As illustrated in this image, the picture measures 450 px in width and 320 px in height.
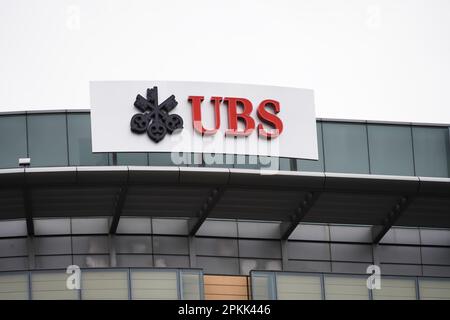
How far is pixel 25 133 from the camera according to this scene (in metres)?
59.3

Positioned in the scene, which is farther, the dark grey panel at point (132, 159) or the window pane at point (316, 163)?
the window pane at point (316, 163)

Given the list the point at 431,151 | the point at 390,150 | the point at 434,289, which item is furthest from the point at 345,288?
the point at 431,151

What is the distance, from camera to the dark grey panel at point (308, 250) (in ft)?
204

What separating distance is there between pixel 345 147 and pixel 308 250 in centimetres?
436

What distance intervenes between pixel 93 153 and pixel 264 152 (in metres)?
6.51

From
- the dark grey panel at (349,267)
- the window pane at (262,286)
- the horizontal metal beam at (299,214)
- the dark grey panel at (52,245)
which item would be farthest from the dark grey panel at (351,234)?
the dark grey panel at (52,245)

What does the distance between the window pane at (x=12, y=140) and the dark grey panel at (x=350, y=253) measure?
1300cm

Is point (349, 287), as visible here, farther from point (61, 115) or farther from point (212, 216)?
point (61, 115)

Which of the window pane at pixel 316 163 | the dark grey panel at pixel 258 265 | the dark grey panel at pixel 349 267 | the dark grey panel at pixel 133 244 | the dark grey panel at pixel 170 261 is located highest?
the window pane at pixel 316 163

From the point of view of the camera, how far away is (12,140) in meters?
59.2

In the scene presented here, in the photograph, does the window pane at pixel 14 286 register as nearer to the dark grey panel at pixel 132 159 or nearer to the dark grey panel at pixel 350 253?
the dark grey panel at pixel 132 159

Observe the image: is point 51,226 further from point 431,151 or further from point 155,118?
point 431,151

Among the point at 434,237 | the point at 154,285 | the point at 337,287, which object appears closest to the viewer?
the point at 154,285
